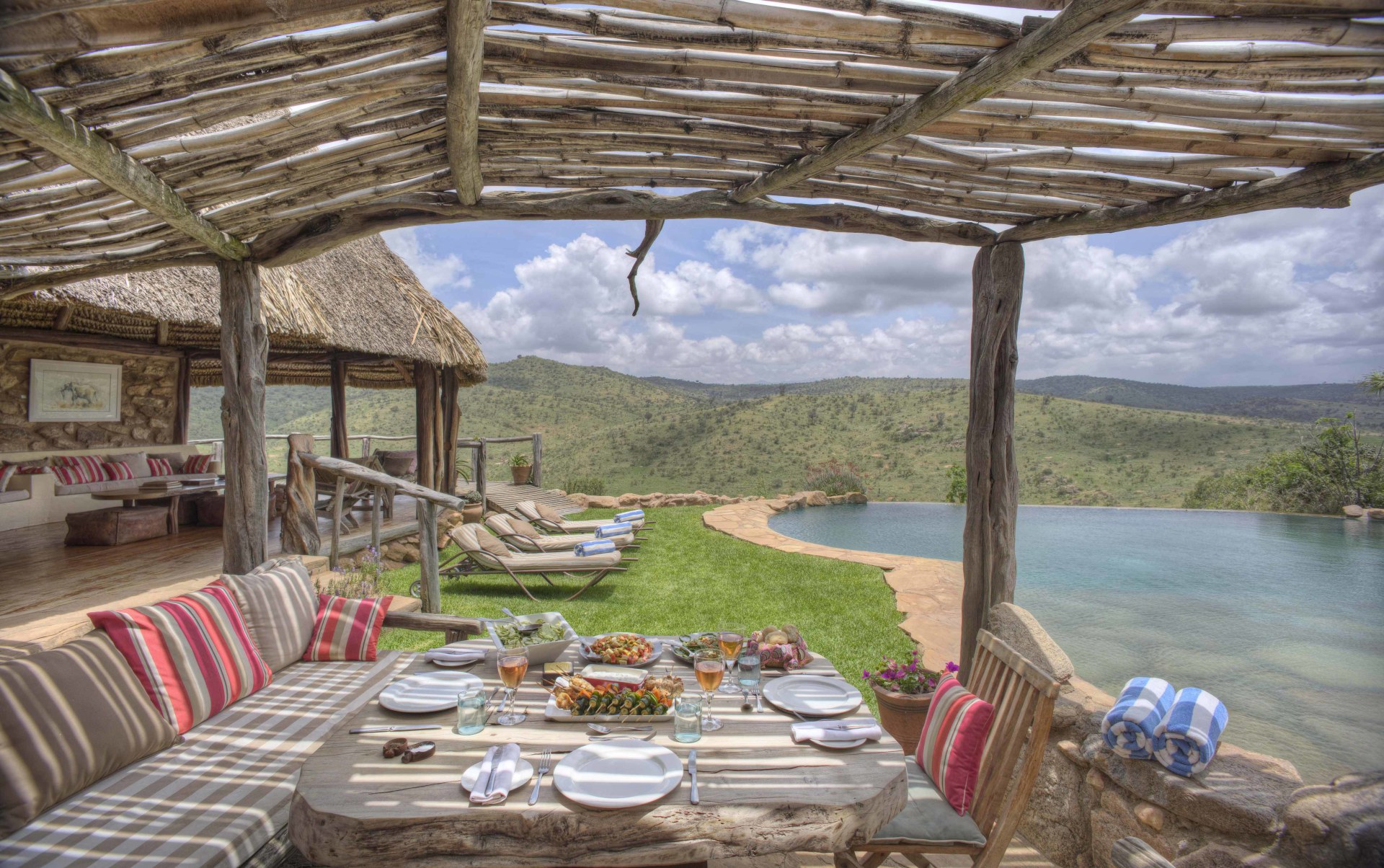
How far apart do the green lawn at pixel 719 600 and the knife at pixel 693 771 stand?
7.95 feet

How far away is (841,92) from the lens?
2092 millimetres

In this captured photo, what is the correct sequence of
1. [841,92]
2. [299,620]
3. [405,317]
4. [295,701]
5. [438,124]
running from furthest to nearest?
1. [405,317]
2. [299,620]
3. [295,701]
4. [438,124]
5. [841,92]

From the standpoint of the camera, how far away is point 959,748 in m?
2.14

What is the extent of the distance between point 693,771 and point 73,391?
31.7ft

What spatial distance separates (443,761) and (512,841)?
0.36 meters

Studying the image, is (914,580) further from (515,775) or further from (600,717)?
(515,775)

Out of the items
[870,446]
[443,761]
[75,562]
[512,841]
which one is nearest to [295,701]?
[443,761]

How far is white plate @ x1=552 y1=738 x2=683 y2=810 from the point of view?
167cm

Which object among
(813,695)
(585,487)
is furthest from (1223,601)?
(585,487)

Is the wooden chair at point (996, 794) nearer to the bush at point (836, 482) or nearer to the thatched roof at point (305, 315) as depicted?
the thatched roof at point (305, 315)

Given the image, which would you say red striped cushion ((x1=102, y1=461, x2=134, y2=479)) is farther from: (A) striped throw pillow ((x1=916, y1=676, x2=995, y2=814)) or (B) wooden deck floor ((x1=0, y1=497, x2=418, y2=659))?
(A) striped throw pillow ((x1=916, y1=676, x2=995, y2=814))

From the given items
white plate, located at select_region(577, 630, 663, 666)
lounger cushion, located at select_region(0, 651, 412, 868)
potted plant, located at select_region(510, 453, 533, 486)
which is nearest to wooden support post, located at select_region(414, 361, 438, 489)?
potted plant, located at select_region(510, 453, 533, 486)

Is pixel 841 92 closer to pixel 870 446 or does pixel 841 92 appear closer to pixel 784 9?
pixel 784 9

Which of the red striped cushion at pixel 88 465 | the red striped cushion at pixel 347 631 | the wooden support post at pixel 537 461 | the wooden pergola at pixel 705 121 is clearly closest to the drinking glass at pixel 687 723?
the wooden pergola at pixel 705 121
